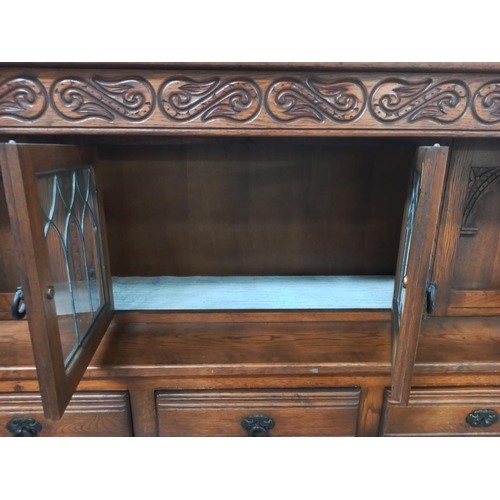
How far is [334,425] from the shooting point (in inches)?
31.8

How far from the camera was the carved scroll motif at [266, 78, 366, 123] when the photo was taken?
60cm

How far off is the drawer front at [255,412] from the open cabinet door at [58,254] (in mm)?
231

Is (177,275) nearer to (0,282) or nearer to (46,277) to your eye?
(0,282)

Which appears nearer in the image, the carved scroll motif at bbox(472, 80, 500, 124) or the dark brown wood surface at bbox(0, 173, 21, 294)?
the carved scroll motif at bbox(472, 80, 500, 124)

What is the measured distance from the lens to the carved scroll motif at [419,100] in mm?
604

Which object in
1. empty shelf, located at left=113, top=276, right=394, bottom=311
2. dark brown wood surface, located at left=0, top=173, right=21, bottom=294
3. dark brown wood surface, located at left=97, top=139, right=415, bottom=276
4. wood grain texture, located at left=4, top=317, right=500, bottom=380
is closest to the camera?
wood grain texture, located at left=4, top=317, right=500, bottom=380

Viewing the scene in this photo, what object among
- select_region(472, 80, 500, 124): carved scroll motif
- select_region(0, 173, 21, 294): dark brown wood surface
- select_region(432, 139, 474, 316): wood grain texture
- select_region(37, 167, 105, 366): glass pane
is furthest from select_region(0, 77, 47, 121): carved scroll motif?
select_region(432, 139, 474, 316): wood grain texture

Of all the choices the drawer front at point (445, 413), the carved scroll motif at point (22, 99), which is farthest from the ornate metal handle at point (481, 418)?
the carved scroll motif at point (22, 99)

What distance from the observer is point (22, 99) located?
596mm

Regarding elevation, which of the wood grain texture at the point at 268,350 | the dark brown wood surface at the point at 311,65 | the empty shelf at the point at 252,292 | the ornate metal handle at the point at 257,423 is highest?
the dark brown wood surface at the point at 311,65

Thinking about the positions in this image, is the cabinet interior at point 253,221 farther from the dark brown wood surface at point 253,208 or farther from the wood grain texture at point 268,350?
the wood grain texture at point 268,350

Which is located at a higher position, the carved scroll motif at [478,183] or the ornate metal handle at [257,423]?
the carved scroll motif at [478,183]

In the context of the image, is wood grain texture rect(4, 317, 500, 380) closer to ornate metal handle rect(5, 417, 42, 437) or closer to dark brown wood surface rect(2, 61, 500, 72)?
ornate metal handle rect(5, 417, 42, 437)

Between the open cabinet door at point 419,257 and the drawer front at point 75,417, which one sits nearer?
the open cabinet door at point 419,257
